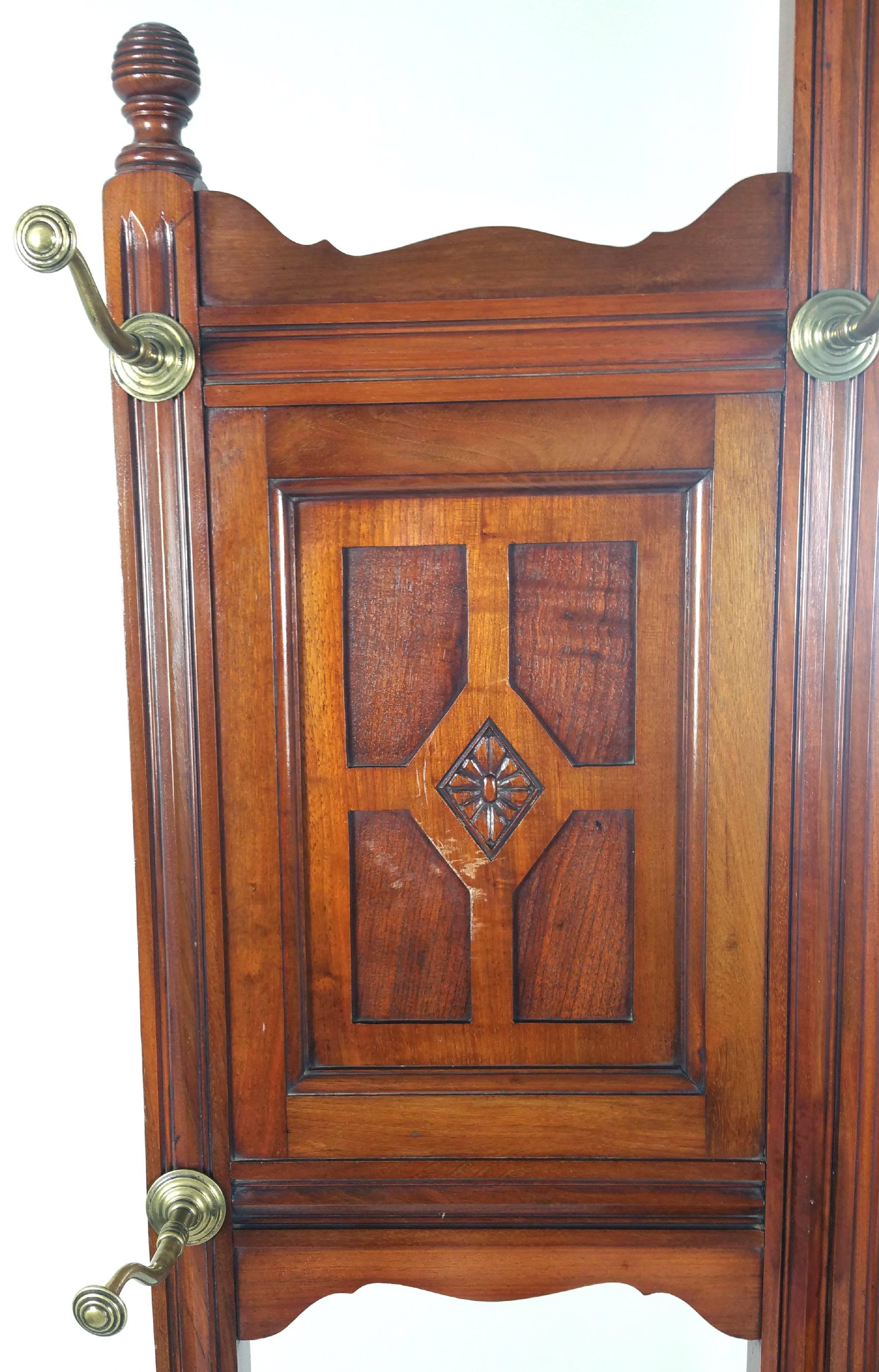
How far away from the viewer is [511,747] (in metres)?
0.70

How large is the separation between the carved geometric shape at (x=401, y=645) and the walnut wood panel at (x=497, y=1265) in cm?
34

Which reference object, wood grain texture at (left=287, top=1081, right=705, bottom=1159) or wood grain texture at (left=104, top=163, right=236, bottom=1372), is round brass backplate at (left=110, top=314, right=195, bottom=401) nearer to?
wood grain texture at (left=104, top=163, right=236, bottom=1372)

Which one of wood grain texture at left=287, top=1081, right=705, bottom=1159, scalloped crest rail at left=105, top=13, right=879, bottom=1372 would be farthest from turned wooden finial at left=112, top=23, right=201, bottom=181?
wood grain texture at left=287, top=1081, right=705, bottom=1159

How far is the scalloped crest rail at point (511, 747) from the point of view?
0.66 meters

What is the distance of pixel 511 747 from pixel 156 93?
0.48 m

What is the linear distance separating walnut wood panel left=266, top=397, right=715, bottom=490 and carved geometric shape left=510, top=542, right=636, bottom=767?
6 centimetres

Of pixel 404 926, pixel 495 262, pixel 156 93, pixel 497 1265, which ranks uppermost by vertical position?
pixel 156 93

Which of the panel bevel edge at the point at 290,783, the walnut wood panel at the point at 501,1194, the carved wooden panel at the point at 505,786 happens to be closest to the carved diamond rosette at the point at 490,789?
the carved wooden panel at the point at 505,786

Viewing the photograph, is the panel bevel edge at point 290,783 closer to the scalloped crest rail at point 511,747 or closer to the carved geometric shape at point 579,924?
the scalloped crest rail at point 511,747

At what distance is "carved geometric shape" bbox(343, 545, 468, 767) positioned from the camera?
690 mm

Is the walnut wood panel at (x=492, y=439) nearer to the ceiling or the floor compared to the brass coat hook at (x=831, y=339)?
nearer to the floor

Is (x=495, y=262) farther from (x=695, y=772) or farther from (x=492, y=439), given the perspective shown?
(x=695, y=772)

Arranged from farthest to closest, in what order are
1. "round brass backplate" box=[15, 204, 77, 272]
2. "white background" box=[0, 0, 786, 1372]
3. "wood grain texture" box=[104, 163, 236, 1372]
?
"white background" box=[0, 0, 786, 1372] < "wood grain texture" box=[104, 163, 236, 1372] < "round brass backplate" box=[15, 204, 77, 272]

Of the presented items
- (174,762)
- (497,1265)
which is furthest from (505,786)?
(497,1265)
